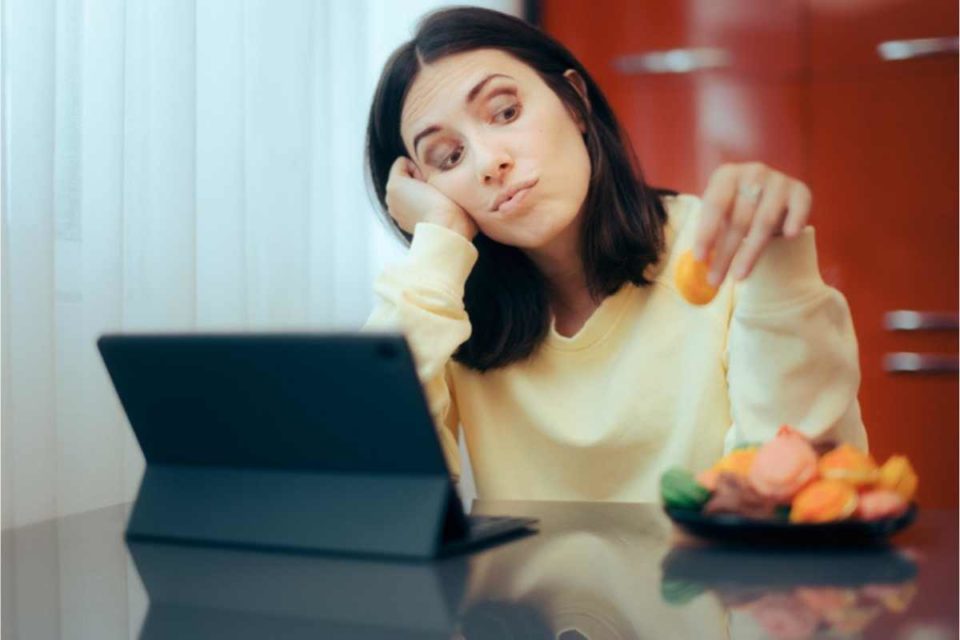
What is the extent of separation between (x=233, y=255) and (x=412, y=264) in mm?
754

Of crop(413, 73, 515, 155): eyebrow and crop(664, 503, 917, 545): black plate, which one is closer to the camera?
crop(664, 503, 917, 545): black plate

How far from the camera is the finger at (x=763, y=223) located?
82 cm

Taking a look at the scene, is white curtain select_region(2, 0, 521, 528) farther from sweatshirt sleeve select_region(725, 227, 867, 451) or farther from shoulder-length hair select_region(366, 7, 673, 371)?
sweatshirt sleeve select_region(725, 227, 867, 451)

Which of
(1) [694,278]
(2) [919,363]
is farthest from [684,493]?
(2) [919,363]

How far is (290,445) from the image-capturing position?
792 millimetres

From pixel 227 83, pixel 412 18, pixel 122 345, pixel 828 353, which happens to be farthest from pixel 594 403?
pixel 412 18

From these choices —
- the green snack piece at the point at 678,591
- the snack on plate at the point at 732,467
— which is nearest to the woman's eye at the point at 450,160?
the snack on plate at the point at 732,467

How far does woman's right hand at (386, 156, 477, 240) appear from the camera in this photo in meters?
1.39

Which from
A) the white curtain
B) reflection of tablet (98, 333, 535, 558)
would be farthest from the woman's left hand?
the white curtain

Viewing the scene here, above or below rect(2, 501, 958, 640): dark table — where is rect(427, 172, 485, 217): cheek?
above

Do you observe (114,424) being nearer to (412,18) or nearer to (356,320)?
(356,320)

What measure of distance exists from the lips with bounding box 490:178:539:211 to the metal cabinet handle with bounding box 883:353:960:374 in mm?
1574

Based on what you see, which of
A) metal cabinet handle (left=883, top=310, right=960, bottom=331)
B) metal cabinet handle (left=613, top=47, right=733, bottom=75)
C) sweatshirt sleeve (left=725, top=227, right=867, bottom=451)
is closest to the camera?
sweatshirt sleeve (left=725, top=227, right=867, bottom=451)

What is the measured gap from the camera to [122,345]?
0.85m
